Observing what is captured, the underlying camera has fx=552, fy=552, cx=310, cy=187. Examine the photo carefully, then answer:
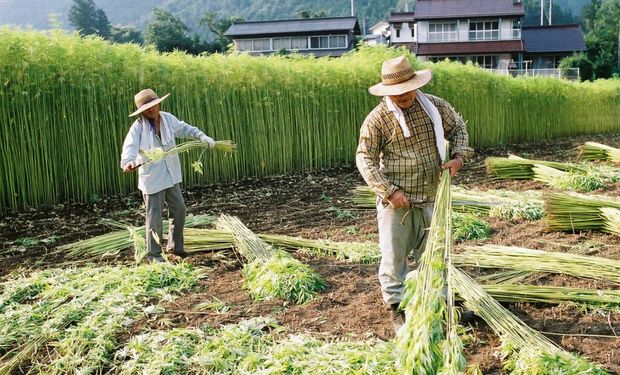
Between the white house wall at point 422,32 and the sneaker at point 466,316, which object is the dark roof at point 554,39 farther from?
the sneaker at point 466,316

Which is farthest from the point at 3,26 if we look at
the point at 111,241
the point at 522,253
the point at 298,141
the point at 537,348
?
the point at 537,348

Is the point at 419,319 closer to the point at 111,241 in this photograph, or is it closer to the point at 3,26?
the point at 111,241

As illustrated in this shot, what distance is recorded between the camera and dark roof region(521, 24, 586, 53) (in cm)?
3643

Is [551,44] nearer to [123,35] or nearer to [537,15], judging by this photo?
[123,35]

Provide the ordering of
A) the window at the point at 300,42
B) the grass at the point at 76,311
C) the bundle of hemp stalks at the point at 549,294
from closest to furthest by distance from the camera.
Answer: the grass at the point at 76,311 → the bundle of hemp stalks at the point at 549,294 → the window at the point at 300,42

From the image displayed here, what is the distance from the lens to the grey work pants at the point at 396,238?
329 centimetres

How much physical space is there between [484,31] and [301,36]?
11.5 m

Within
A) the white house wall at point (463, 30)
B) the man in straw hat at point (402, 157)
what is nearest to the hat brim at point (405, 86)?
the man in straw hat at point (402, 157)

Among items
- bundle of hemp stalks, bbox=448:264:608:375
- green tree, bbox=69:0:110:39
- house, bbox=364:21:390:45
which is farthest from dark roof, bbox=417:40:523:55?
green tree, bbox=69:0:110:39

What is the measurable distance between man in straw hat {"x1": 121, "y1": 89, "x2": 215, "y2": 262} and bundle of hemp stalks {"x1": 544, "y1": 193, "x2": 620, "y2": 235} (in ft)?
10.8

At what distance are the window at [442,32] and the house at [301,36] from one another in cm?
507

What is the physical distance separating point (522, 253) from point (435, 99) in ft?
5.14

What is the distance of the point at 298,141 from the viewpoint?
9773 mm

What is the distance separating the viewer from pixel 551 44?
37.2m
